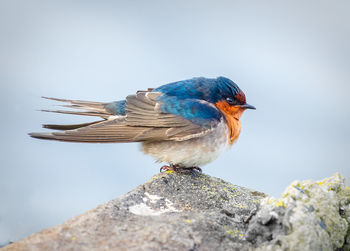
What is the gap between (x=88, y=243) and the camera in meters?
3.46

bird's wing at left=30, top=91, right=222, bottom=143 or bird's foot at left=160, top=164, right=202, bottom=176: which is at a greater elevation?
bird's wing at left=30, top=91, right=222, bottom=143

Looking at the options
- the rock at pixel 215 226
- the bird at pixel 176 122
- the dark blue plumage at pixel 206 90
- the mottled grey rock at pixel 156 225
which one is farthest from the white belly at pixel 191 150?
the rock at pixel 215 226

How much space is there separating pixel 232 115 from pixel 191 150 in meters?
0.95

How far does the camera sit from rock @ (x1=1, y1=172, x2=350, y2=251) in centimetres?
345

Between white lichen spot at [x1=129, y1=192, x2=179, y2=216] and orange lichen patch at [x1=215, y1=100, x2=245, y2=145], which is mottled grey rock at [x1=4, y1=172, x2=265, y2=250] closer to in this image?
white lichen spot at [x1=129, y1=192, x2=179, y2=216]

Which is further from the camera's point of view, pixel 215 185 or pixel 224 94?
pixel 224 94

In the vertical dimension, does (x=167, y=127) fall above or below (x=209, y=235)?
above

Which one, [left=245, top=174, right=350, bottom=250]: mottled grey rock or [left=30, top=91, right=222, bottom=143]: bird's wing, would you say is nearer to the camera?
[left=245, top=174, right=350, bottom=250]: mottled grey rock

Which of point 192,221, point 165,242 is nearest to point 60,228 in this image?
point 165,242

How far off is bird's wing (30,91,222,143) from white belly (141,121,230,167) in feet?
0.30

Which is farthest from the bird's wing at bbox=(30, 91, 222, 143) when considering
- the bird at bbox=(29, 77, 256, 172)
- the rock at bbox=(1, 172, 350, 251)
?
the rock at bbox=(1, 172, 350, 251)

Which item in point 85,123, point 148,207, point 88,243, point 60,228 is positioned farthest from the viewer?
point 85,123

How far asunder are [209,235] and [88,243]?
1.07 m

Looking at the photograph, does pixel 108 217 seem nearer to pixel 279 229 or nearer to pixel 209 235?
pixel 209 235
